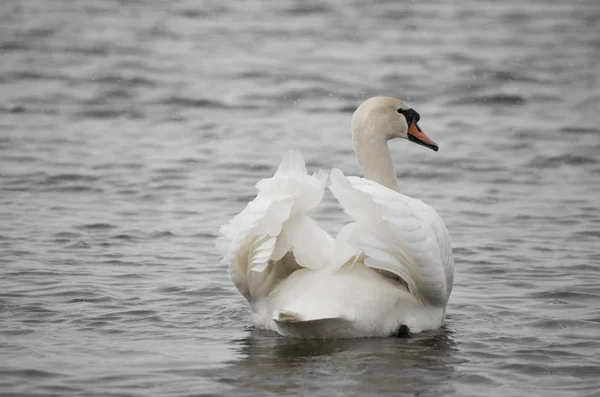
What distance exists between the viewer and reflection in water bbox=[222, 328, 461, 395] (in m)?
6.36

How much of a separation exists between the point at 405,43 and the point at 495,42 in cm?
167

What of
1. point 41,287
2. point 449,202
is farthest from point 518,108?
point 41,287

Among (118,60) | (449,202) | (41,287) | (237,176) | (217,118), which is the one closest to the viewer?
(41,287)

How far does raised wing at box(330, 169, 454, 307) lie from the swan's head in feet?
3.86

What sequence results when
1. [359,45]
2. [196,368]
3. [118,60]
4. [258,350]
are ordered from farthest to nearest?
[359,45] → [118,60] → [258,350] → [196,368]

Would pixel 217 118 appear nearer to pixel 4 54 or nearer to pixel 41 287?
pixel 4 54

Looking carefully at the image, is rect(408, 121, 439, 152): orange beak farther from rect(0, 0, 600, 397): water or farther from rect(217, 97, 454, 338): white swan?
rect(217, 97, 454, 338): white swan

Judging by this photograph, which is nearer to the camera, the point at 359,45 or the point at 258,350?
the point at 258,350

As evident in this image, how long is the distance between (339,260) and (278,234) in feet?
1.45

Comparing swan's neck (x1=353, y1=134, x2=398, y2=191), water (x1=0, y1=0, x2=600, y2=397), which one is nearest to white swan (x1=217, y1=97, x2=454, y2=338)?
water (x1=0, y1=0, x2=600, y2=397)

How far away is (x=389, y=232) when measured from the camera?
6934mm

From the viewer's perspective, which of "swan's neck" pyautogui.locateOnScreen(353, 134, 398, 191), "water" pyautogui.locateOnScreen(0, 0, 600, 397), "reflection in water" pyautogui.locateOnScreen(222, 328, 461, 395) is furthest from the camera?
"swan's neck" pyautogui.locateOnScreen(353, 134, 398, 191)

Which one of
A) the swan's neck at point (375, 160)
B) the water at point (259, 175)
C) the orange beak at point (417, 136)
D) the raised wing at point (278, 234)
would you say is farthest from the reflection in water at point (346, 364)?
the orange beak at point (417, 136)

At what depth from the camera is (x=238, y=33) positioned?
2300cm
